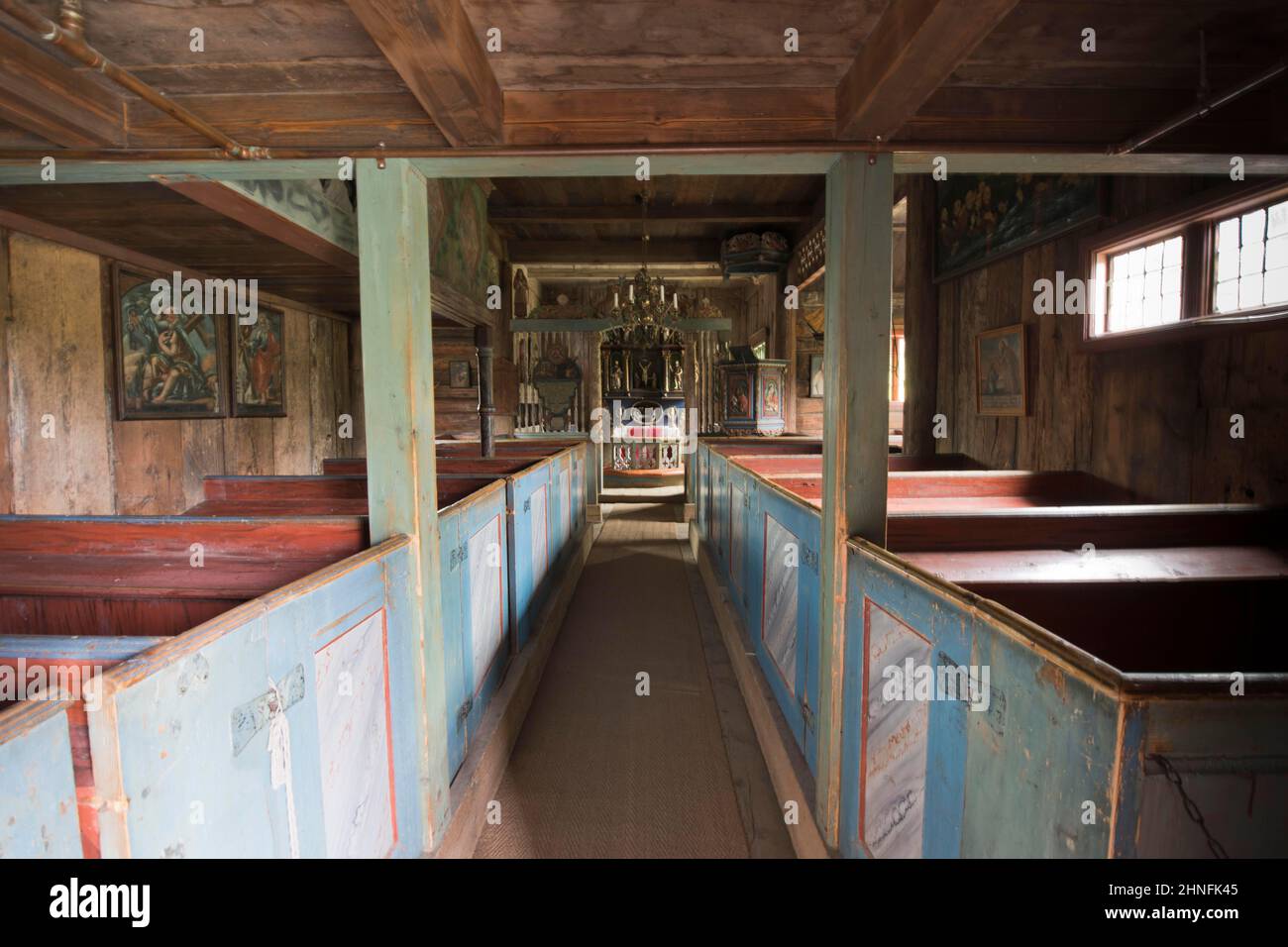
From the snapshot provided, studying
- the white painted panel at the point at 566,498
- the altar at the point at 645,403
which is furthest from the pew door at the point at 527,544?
the altar at the point at 645,403

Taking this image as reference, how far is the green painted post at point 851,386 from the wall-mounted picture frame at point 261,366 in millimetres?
5071

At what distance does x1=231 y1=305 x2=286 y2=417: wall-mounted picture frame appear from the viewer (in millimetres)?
5035

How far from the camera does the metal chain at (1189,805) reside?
758 millimetres

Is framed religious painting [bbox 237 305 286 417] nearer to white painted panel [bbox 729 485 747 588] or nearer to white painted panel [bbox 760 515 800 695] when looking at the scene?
white painted panel [bbox 729 485 747 588]

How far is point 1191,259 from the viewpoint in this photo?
2.74m

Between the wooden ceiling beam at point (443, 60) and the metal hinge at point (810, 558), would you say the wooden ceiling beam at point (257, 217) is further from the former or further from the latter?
the metal hinge at point (810, 558)


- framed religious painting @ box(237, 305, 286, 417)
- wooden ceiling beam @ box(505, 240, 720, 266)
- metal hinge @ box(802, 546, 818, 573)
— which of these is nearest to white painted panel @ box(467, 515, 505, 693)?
metal hinge @ box(802, 546, 818, 573)

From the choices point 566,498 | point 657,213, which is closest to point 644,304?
point 657,213

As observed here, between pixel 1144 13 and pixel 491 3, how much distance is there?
1551 millimetres

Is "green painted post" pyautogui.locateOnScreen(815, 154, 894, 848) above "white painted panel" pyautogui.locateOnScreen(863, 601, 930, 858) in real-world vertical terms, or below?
above

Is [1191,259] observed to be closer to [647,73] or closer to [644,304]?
[647,73]

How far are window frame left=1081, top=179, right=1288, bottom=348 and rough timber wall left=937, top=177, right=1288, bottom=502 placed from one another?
77 millimetres

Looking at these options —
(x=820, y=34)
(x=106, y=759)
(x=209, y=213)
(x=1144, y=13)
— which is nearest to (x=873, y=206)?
(x=820, y=34)
